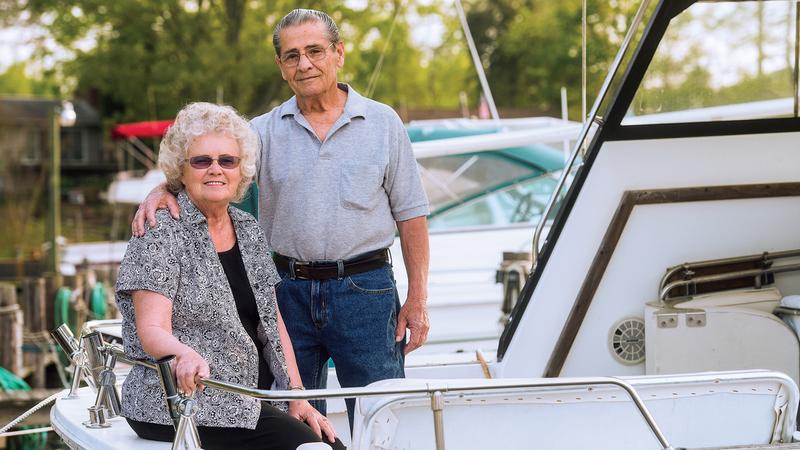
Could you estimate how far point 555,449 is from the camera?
10.8ft

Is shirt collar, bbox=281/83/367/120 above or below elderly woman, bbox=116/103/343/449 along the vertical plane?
above

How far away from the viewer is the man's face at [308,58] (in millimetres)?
3725

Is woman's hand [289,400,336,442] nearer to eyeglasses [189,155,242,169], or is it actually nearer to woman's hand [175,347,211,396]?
woman's hand [175,347,211,396]

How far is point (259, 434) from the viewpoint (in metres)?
3.14

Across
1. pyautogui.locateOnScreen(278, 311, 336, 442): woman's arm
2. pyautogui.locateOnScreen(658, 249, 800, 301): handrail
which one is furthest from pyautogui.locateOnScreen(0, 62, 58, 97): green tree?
pyautogui.locateOnScreen(278, 311, 336, 442): woman's arm

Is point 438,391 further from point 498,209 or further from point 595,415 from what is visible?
point 498,209

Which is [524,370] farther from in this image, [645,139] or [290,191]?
[290,191]

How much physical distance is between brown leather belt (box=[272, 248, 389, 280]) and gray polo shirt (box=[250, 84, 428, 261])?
0.8 inches

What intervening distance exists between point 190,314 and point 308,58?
109 centimetres

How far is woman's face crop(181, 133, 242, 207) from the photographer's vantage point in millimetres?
3145

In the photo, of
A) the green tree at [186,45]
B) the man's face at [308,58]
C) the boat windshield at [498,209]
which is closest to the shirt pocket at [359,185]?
the man's face at [308,58]

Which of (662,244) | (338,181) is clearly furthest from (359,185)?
(662,244)

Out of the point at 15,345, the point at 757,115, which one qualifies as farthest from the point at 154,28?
the point at 757,115

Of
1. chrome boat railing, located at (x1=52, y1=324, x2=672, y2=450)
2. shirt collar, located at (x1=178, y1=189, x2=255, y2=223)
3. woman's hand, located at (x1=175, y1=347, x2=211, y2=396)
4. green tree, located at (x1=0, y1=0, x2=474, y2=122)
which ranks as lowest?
chrome boat railing, located at (x1=52, y1=324, x2=672, y2=450)
